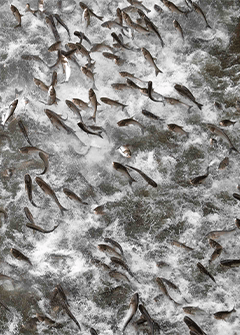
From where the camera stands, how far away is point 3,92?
657cm

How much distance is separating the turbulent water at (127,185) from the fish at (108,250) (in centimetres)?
18

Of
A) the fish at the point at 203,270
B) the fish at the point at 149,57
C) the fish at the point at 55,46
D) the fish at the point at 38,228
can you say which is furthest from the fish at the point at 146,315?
the fish at the point at 55,46

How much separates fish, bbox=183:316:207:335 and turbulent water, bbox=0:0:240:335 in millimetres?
266

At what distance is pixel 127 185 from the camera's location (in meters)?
5.77

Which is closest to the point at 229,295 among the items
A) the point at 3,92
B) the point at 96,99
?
the point at 96,99

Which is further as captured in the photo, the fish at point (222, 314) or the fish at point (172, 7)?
the fish at point (172, 7)

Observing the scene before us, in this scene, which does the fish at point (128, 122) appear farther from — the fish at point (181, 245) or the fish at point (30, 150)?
the fish at point (181, 245)

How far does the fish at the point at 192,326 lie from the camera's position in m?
4.63

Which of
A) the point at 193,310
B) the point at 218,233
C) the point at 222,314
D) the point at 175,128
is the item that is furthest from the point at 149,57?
the point at 222,314

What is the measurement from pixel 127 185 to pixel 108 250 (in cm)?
106

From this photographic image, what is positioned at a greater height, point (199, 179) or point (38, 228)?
point (199, 179)

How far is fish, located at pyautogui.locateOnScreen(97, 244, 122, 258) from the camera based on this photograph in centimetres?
516

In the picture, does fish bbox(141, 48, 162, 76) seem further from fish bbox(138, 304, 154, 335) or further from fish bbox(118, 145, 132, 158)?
fish bbox(138, 304, 154, 335)

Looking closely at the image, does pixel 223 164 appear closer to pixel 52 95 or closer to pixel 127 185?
pixel 127 185
